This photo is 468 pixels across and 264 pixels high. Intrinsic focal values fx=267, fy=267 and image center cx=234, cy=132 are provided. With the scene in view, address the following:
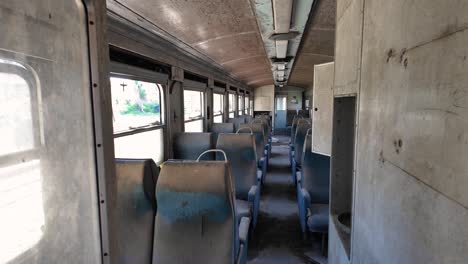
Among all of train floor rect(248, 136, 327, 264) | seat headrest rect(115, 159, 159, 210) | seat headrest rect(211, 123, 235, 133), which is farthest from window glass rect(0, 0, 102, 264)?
seat headrest rect(211, 123, 235, 133)

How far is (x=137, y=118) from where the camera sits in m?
2.63

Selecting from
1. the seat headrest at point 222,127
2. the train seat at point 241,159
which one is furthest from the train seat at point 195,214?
the seat headrest at point 222,127

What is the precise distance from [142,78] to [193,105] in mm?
1979

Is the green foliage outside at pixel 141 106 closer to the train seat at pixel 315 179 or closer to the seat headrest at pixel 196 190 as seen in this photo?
the seat headrest at pixel 196 190

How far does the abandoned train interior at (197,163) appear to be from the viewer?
1.83ft

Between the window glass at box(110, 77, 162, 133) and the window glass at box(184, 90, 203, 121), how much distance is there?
2.90 feet

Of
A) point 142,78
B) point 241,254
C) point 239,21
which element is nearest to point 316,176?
point 241,254

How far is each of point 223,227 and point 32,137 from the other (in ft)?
4.04

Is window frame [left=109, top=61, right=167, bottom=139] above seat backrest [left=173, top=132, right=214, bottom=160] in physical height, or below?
above

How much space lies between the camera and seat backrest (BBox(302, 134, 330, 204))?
9.98ft

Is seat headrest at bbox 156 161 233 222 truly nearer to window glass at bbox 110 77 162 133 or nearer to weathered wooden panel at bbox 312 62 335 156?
window glass at bbox 110 77 162 133

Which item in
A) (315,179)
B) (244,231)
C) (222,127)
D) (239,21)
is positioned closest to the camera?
(244,231)

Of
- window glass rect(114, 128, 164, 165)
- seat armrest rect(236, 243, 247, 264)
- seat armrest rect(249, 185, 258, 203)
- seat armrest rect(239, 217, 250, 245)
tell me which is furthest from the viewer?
seat armrest rect(249, 185, 258, 203)

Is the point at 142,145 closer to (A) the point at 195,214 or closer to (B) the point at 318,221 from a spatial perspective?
(A) the point at 195,214
